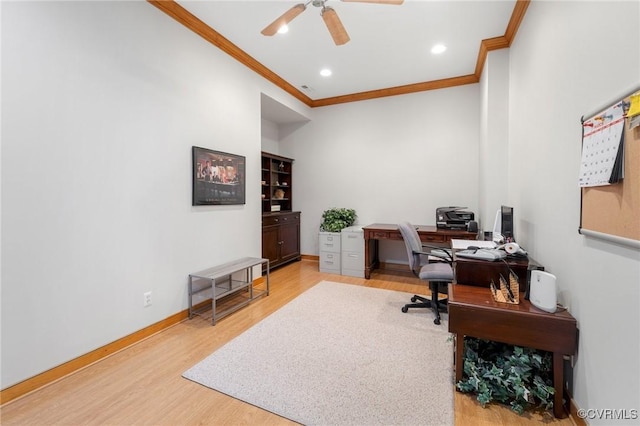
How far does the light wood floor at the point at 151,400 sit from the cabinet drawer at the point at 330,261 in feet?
7.70

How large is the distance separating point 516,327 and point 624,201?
2.80 feet

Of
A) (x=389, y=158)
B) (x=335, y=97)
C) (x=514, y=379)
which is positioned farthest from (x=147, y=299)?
(x=335, y=97)

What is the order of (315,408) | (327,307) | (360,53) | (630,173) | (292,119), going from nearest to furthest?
(630,173) < (315,408) < (327,307) < (360,53) < (292,119)

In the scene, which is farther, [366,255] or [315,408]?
[366,255]

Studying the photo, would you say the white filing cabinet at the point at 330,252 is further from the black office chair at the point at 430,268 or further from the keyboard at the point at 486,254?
the keyboard at the point at 486,254

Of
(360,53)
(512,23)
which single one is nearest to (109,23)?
(360,53)

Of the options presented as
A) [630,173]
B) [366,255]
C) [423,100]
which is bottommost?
[366,255]

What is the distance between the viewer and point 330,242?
4594 millimetres

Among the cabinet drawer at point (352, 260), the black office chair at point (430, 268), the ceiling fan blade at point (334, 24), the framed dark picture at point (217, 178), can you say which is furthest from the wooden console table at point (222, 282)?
the ceiling fan blade at point (334, 24)

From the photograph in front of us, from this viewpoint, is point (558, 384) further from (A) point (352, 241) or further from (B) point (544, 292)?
(A) point (352, 241)

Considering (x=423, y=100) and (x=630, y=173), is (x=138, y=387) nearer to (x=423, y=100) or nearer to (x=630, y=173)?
(x=630, y=173)

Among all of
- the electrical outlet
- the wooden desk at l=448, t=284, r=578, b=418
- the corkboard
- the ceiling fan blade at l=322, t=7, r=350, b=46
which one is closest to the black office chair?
the wooden desk at l=448, t=284, r=578, b=418

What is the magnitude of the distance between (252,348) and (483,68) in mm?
4304

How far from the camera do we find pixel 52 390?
5.87 ft
